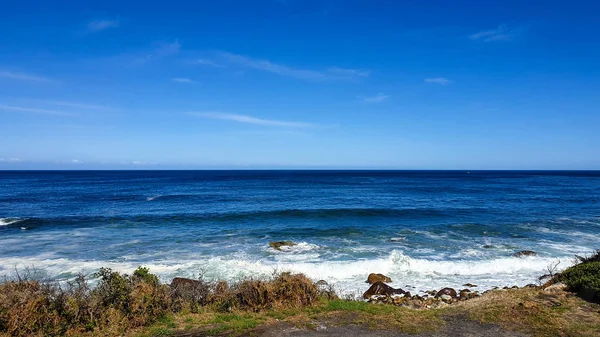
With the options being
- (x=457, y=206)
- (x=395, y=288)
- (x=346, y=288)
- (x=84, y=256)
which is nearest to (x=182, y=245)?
(x=84, y=256)

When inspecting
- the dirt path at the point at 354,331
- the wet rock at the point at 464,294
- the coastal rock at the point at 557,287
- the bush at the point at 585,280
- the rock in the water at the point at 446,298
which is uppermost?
the bush at the point at 585,280

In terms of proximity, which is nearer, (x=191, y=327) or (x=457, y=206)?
(x=191, y=327)

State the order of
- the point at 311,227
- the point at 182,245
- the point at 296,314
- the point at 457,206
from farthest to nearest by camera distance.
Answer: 1. the point at 457,206
2. the point at 311,227
3. the point at 182,245
4. the point at 296,314

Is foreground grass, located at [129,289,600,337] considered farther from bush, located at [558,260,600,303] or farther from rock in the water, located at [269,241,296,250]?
rock in the water, located at [269,241,296,250]

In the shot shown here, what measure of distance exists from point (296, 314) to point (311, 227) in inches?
760

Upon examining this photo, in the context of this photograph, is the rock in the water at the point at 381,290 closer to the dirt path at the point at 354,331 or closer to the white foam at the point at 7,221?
the dirt path at the point at 354,331

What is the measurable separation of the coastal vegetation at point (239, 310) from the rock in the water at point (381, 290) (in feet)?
11.7

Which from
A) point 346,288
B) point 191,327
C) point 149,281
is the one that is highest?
point 149,281

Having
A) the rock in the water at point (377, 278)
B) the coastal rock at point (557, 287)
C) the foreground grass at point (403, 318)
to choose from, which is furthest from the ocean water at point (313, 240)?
the foreground grass at point (403, 318)

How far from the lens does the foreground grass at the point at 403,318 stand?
29.4 ft

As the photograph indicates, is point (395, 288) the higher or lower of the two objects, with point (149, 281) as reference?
lower

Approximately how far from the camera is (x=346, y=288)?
15664 millimetres

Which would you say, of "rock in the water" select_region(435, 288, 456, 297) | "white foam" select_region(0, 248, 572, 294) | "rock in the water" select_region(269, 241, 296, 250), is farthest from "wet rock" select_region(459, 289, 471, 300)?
"rock in the water" select_region(269, 241, 296, 250)

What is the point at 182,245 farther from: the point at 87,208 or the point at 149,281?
the point at 87,208
